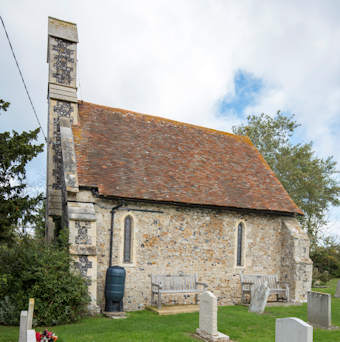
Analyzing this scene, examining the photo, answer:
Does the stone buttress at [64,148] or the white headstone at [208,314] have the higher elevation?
the stone buttress at [64,148]

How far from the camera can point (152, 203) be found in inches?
525

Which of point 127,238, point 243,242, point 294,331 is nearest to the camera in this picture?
point 294,331

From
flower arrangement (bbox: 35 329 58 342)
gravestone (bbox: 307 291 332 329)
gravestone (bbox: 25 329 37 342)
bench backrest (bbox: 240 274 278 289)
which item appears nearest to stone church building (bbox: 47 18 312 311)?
bench backrest (bbox: 240 274 278 289)

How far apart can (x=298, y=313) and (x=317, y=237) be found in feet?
67.1

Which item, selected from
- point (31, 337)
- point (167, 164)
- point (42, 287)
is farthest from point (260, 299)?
point (31, 337)

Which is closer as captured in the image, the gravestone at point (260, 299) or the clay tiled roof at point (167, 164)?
the gravestone at point (260, 299)

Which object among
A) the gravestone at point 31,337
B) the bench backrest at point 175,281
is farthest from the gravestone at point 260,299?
the gravestone at point 31,337

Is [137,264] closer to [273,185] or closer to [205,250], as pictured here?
[205,250]

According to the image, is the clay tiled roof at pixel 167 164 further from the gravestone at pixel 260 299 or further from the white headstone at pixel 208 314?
the white headstone at pixel 208 314

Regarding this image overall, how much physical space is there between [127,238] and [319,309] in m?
6.72

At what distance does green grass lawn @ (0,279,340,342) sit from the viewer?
830cm

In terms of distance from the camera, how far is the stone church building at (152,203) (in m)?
12.6

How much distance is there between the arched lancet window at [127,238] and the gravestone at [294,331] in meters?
8.51

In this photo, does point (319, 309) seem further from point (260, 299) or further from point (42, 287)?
point (42, 287)
